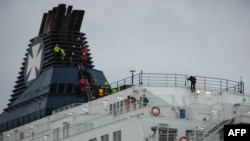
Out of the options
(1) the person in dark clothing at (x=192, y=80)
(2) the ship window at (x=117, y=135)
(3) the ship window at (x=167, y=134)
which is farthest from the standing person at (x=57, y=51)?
(3) the ship window at (x=167, y=134)

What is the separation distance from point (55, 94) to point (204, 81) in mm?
19637

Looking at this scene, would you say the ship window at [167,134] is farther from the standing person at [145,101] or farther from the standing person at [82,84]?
the standing person at [82,84]

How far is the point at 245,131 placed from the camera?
333ft

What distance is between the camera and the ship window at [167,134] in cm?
12352

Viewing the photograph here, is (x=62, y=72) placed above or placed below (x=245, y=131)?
above

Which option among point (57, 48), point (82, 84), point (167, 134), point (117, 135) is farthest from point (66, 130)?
point (57, 48)

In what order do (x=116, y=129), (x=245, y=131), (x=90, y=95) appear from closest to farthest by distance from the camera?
(x=245, y=131), (x=116, y=129), (x=90, y=95)

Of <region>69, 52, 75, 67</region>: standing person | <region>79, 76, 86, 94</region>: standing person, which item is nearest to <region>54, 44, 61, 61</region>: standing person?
<region>69, 52, 75, 67</region>: standing person

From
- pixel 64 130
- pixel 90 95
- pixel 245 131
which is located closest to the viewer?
pixel 245 131

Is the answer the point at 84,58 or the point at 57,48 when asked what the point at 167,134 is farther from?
the point at 57,48

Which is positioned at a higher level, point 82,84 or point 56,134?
point 82,84

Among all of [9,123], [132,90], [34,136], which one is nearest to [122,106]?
[132,90]

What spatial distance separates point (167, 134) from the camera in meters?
124

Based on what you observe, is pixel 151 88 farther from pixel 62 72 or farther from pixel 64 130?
pixel 62 72
